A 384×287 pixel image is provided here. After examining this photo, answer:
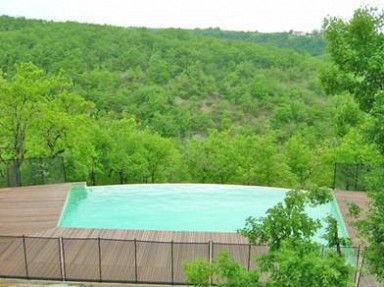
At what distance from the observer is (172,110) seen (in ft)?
123

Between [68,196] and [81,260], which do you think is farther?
[68,196]

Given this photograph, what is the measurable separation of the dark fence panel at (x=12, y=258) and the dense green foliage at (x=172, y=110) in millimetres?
6382

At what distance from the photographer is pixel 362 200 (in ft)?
47.6

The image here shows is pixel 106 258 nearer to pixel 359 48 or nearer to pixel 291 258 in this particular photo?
pixel 291 258

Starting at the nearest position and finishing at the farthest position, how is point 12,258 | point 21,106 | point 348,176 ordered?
point 12,258
point 348,176
point 21,106

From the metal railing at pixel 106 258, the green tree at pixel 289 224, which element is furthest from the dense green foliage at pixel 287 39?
the green tree at pixel 289 224

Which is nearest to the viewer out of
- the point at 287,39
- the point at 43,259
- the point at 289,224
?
the point at 289,224

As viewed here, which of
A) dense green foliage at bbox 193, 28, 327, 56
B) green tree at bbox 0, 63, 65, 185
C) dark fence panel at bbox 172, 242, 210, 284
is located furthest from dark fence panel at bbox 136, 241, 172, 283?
dense green foliage at bbox 193, 28, 327, 56

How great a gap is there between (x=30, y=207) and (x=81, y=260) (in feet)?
13.6

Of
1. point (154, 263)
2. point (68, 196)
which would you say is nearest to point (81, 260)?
point (154, 263)

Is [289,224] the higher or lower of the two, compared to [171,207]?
higher

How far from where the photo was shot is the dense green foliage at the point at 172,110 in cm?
1802

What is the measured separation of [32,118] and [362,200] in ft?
40.7

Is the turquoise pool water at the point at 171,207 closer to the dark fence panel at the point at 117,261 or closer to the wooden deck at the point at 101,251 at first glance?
the wooden deck at the point at 101,251
